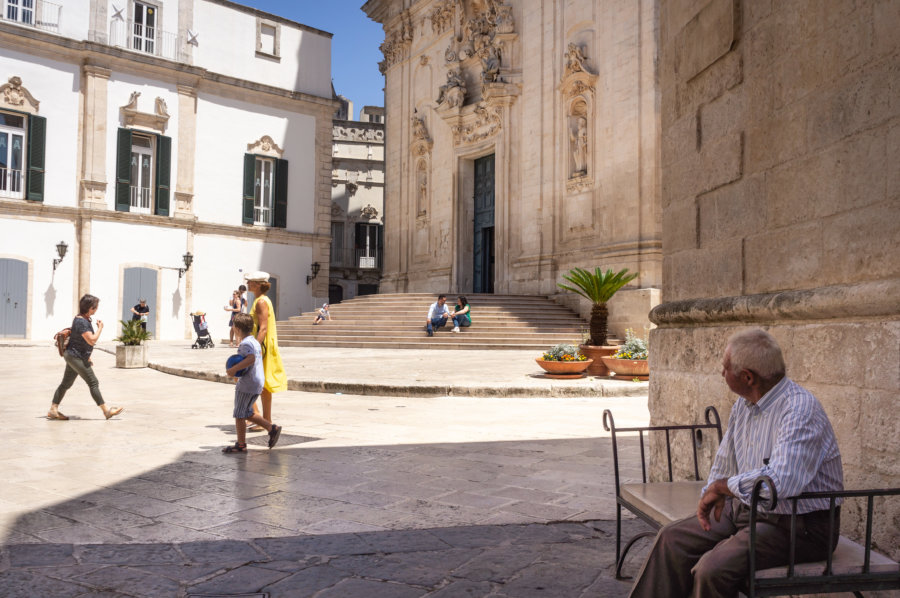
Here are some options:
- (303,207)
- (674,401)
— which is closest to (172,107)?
(303,207)

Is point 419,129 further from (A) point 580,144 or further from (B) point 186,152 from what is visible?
A: (A) point 580,144

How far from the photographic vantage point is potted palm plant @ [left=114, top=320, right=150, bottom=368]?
50.5 ft

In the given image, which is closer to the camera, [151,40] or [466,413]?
[466,413]

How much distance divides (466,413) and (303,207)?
22388 millimetres

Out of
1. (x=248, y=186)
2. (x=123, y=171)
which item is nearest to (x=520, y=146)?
(x=248, y=186)

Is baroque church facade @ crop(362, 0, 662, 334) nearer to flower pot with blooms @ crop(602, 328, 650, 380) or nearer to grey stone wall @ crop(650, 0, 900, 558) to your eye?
flower pot with blooms @ crop(602, 328, 650, 380)

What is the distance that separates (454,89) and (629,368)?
1511cm

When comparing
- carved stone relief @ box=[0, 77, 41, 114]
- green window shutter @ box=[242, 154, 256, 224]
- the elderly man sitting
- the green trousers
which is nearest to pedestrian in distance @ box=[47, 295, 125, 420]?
the green trousers

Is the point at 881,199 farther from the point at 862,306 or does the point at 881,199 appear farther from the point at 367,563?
the point at 367,563

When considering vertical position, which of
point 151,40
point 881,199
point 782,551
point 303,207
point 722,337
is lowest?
point 782,551

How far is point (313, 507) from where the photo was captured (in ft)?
14.8

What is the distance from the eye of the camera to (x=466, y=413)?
8.68m

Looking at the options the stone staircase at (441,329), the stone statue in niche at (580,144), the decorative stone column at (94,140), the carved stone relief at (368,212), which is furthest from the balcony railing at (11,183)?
the carved stone relief at (368,212)

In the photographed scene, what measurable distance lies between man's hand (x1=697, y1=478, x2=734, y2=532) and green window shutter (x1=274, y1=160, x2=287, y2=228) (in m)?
27.6
